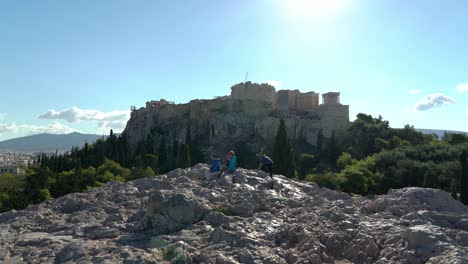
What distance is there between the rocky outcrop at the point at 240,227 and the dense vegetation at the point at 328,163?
17976 millimetres

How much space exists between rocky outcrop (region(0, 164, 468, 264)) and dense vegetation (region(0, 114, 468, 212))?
1798 cm

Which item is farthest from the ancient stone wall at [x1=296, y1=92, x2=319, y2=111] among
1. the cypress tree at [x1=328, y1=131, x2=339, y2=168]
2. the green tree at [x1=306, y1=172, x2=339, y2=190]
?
the green tree at [x1=306, y1=172, x2=339, y2=190]

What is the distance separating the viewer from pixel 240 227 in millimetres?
13070

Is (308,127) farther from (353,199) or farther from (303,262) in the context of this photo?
(303,262)

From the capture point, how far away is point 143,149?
68.9m

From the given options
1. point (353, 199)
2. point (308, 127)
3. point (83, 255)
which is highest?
point (308, 127)

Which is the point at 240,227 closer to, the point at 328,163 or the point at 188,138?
the point at 328,163

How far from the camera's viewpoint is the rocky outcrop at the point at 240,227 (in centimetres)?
1151

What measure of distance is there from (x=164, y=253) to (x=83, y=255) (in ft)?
7.30

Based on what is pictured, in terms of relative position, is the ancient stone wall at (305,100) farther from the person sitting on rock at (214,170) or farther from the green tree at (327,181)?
the person sitting on rock at (214,170)

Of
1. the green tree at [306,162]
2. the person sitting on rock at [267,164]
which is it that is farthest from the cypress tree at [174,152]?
the person sitting on rock at [267,164]

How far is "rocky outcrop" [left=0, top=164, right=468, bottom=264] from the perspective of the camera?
11508mm

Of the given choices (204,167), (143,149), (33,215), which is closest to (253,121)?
(143,149)

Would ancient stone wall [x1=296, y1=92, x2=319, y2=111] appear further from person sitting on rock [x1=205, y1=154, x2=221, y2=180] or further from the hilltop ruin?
person sitting on rock [x1=205, y1=154, x2=221, y2=180]
